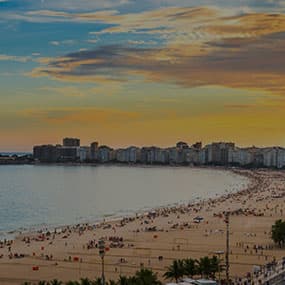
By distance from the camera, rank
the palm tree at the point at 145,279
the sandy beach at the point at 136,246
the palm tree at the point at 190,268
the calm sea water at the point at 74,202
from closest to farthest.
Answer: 1. the palm tree at the point at 145,279
2. the palm tree at the point at 190,268
3. the sandy beach at the point at 136,246
4. the calm sea water at the point at 74,202

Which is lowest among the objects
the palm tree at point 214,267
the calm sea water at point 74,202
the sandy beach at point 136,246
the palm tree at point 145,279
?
the calm sea water at point 74,202

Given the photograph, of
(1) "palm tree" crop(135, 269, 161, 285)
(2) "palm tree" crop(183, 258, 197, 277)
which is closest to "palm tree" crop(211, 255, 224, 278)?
(2) "palm tree" crop(183, 258, 197, 277)

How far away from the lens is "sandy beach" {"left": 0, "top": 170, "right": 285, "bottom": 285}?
35588mm

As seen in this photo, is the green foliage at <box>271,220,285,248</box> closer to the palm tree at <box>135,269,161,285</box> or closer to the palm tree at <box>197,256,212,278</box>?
the palm tree at <box>197,256,212,278</box>

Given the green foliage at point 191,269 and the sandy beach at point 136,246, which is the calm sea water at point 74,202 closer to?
the sandy beach at point 136,246

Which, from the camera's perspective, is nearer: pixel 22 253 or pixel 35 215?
pixel 22 253

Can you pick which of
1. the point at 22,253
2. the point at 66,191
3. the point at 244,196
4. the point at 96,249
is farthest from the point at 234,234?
the point at 66,191

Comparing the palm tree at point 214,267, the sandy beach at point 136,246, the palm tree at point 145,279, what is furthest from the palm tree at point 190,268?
the palm tree at point 145,279

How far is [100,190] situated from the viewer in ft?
391

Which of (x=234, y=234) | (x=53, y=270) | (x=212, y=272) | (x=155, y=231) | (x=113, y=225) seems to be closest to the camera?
(x=212, y=272)

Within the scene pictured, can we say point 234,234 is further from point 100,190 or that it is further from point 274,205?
point 100,190

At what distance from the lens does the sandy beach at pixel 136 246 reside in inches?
1401

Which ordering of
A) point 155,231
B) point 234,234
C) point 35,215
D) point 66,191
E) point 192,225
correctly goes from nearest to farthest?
point 234,234 → point 155,231 → point 192,225 → point 35,215 → point 66,191

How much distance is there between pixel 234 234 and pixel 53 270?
1859 centimetres
